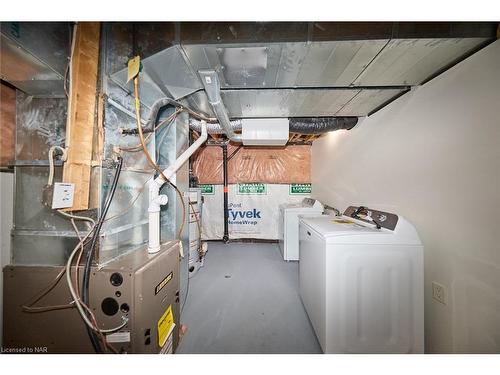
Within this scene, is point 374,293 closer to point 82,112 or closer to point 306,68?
point 306,68

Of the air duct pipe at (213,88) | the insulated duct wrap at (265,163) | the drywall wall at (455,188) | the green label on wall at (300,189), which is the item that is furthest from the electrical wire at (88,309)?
the green label on wall at (300,189)

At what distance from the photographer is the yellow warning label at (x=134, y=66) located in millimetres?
902

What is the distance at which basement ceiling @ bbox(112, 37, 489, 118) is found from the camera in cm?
92

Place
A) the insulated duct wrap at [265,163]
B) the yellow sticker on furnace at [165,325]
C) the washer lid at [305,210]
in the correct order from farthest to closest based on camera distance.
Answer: the insulated duct wrap at [265,163], the washer lid at [305,210], the yellow sticker on furnace at [165,325]

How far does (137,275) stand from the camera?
832 millimetres

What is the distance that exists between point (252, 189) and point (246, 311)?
7.37ft

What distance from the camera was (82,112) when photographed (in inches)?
33.9

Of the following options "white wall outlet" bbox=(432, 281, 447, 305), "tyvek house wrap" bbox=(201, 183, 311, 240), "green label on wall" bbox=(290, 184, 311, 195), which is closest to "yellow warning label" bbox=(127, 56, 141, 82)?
"white wall outlet" bbox=(432, 281, 447, 305)

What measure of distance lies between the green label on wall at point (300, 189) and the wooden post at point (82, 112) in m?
3.15

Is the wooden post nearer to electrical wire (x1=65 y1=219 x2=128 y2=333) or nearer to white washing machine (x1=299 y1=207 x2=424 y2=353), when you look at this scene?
electrical wire (x1=65 y1=219 x2=128 y2=333)

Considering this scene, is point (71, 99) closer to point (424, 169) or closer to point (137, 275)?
point (137, 275)

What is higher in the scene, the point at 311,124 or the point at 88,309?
the point at 311,124

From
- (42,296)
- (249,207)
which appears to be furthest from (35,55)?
(249,207)

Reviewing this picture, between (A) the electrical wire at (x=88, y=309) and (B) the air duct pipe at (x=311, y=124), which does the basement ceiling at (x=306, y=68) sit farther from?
(A) the electrical wire at (x=88, y=309)
